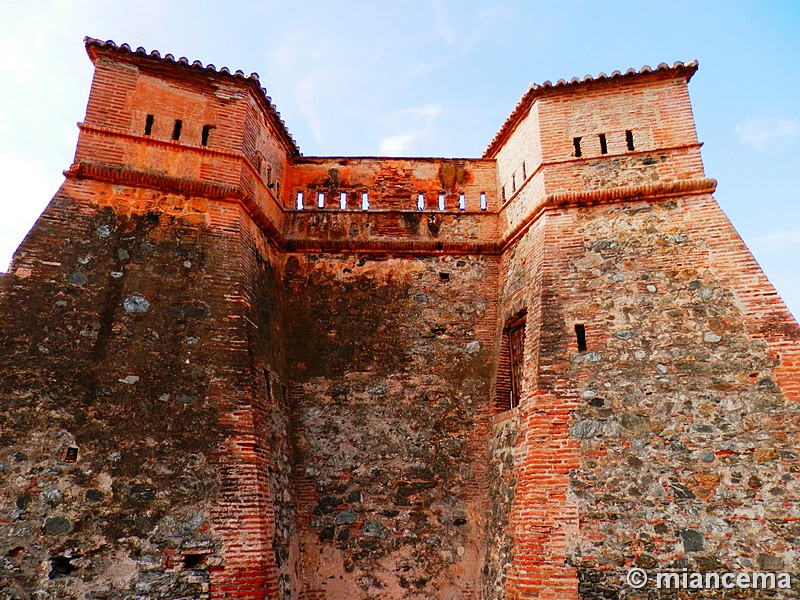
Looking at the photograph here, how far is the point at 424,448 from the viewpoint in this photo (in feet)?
28.8

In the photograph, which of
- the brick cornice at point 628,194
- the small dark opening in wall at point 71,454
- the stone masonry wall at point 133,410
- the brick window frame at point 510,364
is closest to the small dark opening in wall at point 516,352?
the brick window frame at point 510,364

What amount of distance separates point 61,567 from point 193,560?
132cm

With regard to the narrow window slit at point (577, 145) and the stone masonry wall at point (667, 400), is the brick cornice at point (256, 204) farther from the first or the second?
the narrow window slit at point (577, 145)

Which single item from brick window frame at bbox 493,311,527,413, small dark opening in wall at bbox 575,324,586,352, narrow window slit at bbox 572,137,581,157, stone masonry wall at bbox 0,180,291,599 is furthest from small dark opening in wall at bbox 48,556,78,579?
narrow window slit at bbox 572,137,581,157

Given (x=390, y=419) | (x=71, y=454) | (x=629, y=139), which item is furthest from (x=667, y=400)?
(x=71, y=454)

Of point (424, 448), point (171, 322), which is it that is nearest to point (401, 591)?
point (424, 448)

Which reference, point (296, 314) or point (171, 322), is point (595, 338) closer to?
point (296, 314)

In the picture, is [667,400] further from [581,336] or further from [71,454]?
[71,454]

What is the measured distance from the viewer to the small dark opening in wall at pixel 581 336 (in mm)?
7617

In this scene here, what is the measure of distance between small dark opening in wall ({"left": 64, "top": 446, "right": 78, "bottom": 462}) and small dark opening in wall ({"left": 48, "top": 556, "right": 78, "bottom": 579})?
102 centimetres

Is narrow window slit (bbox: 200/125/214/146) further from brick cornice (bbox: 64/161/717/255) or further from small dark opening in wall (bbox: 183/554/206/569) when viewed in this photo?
small dark opening in wall (bbox: 183/554/206/569)

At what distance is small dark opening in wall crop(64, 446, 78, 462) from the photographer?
6.27 meters

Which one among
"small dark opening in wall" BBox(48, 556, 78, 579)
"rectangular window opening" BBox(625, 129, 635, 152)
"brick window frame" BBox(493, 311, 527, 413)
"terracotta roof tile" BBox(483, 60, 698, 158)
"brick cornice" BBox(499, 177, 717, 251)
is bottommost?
"small dark opening in wall" BBox(48, 556, 78, 579)

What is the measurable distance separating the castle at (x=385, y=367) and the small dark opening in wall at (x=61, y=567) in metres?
0.02
